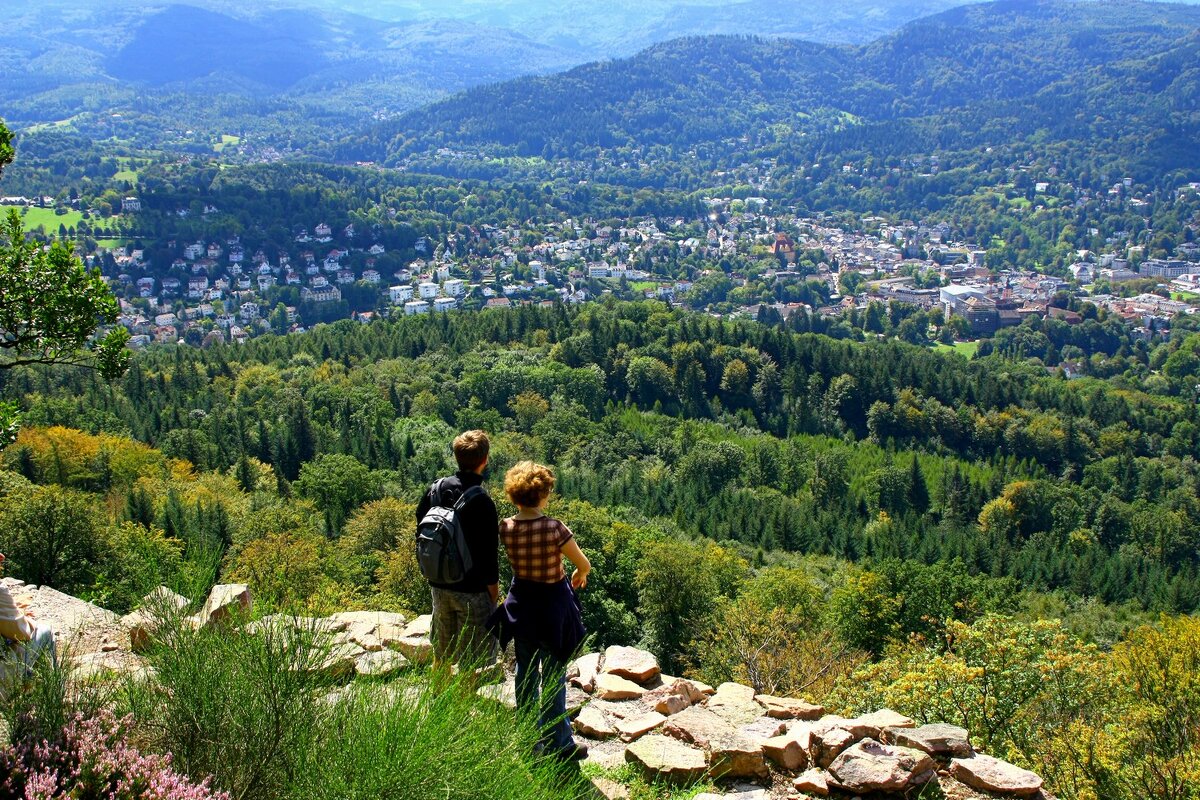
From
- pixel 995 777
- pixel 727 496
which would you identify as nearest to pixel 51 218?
pixel 727 496

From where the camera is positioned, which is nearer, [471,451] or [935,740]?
[471,451]

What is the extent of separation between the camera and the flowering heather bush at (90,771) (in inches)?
162

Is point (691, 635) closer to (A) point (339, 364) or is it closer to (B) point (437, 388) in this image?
(B) point (437, 388)

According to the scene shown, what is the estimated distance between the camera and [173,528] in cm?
2817

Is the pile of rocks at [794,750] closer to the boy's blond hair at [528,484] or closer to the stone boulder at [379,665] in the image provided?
the stone boulder at [379,665]

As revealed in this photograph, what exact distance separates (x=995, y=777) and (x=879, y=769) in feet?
3.29

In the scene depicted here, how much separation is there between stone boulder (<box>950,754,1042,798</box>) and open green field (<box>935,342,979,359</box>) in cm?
10429

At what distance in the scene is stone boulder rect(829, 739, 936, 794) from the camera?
7090 mm

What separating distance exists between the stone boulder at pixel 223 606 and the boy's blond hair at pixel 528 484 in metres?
2.03

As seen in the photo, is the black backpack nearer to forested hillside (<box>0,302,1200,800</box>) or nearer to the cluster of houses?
forested hillside (<box>0,302,1200,800</box>)

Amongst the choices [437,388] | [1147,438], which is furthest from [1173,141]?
[437,388]

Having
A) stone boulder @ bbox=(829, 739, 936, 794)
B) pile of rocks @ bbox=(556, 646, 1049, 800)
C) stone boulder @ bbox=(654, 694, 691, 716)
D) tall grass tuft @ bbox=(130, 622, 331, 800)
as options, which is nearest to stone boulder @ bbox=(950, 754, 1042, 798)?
pile of rocks @ bbox=(556, 646, 1049, 800)

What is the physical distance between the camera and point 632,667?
33.2 feet

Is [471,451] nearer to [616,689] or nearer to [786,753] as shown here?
[786,753]
